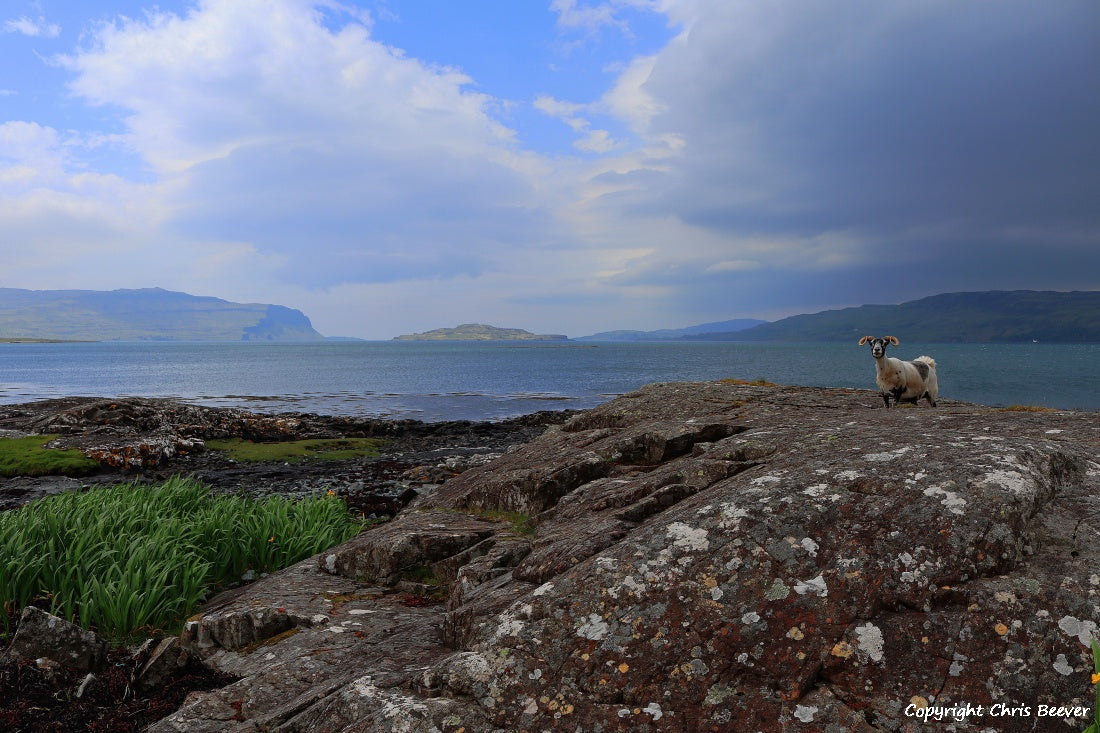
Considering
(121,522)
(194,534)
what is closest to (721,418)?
(194,534)

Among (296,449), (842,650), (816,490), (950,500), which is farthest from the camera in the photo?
(296,449)

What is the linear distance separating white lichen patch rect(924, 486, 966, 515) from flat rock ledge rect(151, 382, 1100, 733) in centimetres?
2

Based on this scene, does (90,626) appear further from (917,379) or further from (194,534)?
(917,379)

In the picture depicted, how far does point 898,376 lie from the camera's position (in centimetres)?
1659

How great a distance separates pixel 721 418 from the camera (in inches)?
423

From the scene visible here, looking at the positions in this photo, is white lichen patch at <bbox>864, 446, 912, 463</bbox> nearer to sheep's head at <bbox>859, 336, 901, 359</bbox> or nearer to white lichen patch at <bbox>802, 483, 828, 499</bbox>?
white lichen patch at <bbox>802, 483, 828, 499</bbox>

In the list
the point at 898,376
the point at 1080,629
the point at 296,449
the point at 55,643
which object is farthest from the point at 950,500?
the point at 296,449

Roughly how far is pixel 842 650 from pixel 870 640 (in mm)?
202

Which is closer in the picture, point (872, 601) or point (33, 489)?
point (872, 601)

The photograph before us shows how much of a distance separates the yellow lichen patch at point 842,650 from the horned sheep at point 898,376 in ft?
46.5

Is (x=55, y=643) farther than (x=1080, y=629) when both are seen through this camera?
Yes

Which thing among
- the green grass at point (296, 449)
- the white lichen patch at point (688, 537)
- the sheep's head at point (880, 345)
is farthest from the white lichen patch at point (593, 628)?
the green grass at point (296, 449)

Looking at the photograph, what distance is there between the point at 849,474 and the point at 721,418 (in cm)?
554

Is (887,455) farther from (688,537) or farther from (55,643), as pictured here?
(55,643)
